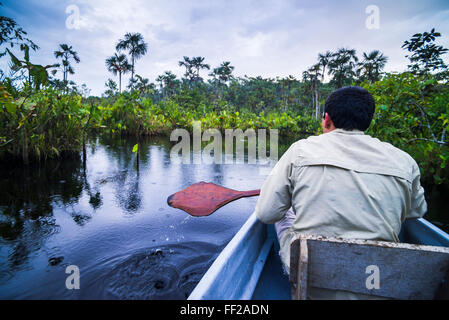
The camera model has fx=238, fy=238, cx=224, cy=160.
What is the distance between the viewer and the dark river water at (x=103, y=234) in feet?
5.64

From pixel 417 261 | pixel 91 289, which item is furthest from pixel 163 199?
pixel 417 261

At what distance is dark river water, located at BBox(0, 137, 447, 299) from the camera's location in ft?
5.64

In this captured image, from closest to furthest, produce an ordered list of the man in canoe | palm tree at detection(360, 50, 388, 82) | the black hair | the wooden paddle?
1. the man in canoe
2. the black hair
3. the wooden paddle
4. palm tree at detection(360, 50, 388, 82)

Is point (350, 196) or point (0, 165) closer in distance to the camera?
point (350, 196)

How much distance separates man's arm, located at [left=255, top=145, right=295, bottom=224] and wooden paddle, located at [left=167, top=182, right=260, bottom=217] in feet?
3.62

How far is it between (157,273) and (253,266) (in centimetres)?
80

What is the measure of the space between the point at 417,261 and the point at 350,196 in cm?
31

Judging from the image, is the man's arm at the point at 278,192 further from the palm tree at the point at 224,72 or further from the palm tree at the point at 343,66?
the palm tree at the point at 224,72

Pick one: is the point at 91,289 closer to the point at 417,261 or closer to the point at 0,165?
the point at 417,261

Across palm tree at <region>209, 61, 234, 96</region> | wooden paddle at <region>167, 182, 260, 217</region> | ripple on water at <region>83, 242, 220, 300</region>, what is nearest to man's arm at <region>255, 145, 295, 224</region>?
ripple on water at <region>83, 242, 220, 300</region>

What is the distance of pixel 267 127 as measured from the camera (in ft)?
45.5

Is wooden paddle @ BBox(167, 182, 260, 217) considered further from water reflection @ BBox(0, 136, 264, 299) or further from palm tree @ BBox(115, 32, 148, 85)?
palm tree @ BBox(115, 32, 148, 85)

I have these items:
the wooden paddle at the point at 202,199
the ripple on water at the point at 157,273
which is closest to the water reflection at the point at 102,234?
the ripple on water at the point at 157,273
